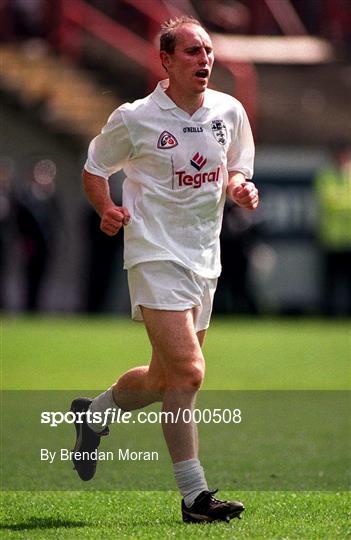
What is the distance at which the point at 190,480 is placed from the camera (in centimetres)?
589

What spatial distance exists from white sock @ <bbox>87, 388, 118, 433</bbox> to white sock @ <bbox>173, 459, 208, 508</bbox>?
2.67 ft

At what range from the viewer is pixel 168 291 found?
6.04 metres

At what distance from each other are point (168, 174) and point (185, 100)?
0.34 m

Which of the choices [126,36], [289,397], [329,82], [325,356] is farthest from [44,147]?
[289,397]

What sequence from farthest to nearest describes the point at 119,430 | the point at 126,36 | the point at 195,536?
1. the point at 126,36
2. the point at 119,430
3. the point at 195,536

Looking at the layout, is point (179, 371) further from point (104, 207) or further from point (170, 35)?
point (170, 35)

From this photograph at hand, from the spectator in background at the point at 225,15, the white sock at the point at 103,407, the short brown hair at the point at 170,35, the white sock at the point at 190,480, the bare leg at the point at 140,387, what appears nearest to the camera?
the white sock at the point at 190,480

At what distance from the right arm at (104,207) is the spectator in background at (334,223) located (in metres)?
14.9

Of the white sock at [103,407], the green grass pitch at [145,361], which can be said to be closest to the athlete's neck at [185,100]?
the white sock at [103,407]

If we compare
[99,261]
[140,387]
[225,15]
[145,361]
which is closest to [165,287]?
[140,387]

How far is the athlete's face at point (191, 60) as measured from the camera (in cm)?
609

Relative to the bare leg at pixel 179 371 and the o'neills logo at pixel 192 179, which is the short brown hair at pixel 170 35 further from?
the bare leg at pixel 179 371

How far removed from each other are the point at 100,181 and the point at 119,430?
10.1ft

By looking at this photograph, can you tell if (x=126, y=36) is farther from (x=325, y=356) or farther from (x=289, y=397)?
(x=289, y=397)
